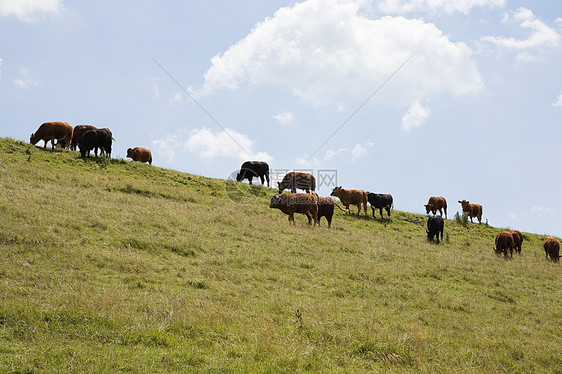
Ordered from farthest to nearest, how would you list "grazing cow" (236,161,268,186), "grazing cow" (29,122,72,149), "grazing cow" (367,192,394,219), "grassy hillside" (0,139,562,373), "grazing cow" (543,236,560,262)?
"grazing cow" (236,161,268,186), "grazing cow" (367,192,394,219), "grazing cow" (29,122,72,149), "grazing cow" (543,236,560,262), "grassy hillside" (0,139,562,373)

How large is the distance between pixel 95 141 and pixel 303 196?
16.2m

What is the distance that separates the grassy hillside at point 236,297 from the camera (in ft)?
21.8

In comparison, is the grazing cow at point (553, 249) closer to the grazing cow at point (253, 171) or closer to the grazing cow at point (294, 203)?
the grazing cow at point (294, 203)

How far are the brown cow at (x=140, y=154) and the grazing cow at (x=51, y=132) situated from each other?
793 centimetres

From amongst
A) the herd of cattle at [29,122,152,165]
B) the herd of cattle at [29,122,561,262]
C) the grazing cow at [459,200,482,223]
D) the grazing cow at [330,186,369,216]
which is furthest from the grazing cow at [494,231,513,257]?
the herd of cattle at [29,122,152,165]

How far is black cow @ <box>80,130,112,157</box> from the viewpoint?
92.7 ft

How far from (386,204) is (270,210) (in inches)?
421

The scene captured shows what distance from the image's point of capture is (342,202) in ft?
100

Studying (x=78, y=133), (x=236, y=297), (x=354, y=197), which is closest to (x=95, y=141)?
(x=78, y=133)

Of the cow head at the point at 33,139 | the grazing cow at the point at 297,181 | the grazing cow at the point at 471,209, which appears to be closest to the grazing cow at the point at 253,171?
the grazing cow at the point at 297,181

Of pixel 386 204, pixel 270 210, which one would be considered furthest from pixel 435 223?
pixel 270 210

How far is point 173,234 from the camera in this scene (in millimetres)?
14078

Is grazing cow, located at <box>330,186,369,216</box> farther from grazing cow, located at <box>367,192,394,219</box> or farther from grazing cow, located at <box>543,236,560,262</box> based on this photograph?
grazing cow, located at <box>543,236,560,262</box>

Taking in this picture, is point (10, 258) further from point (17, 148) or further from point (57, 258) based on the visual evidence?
point (17, 148)
